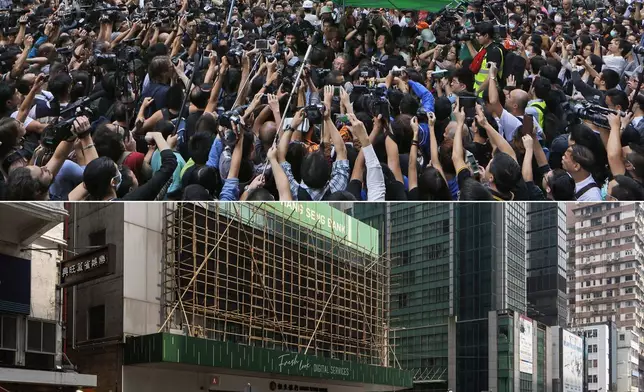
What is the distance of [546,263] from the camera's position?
48312mm

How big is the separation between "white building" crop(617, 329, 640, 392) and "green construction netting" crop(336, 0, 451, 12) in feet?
130

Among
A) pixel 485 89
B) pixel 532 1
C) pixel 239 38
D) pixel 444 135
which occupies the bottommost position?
pixel 444 135

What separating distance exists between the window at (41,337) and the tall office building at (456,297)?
29638mm

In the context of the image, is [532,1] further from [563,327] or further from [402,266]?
[563,327]

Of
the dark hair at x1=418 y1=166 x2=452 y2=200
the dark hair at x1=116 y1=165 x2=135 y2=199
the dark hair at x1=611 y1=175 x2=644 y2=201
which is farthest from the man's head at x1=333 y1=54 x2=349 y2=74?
the dark hair at x1=611 y1=175 x2=644 y2=201

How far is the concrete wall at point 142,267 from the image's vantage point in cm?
1500

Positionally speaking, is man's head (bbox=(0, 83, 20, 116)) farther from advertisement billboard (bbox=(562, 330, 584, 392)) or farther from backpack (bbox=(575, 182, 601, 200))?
advertisement billboard (bbox=(562, 330, 584, 392))

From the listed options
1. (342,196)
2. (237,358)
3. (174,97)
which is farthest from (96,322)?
(342,196)

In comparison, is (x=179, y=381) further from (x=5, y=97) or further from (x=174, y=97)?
(x=5, y=97)

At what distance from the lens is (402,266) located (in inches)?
1630

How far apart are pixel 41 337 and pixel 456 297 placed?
32801 millimetres

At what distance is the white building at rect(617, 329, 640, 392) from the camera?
50562mm

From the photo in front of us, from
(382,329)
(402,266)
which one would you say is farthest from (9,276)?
(402,266)

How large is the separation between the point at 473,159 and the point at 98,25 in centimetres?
663
